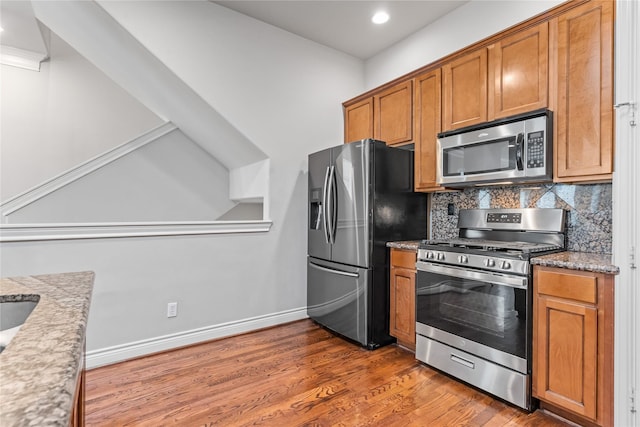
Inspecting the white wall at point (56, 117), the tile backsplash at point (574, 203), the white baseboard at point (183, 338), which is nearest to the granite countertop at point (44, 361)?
Result: the white baseboard at point (183, 338)

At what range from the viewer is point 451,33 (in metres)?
3.17

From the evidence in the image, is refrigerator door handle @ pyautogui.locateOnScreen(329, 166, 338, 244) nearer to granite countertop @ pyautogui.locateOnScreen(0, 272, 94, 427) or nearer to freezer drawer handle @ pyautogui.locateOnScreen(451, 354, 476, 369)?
freezer drawer handle @ pyautogui.locateOnScreen(451, 354, 476, 369)

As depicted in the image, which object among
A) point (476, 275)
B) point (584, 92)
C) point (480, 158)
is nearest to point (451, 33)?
point (480, 158)

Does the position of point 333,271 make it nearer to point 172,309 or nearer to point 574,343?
point 172,309

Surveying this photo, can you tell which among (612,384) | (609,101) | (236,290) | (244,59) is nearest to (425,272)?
(612,384)

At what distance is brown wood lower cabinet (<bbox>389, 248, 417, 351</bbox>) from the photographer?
107 inches

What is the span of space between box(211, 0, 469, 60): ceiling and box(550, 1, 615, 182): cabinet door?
126cm

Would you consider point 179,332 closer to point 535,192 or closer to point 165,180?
point 165,180

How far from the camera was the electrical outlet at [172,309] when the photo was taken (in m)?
2.86

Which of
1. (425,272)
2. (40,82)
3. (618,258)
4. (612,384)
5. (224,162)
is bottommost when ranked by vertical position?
(612,384)

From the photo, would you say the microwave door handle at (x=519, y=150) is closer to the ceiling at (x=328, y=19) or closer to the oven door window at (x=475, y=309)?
the oven door window at (x=475, y=309)

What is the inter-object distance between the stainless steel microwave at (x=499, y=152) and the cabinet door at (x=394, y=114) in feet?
1.43

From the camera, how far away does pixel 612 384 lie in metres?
1.68

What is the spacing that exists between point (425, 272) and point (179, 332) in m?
2.08
